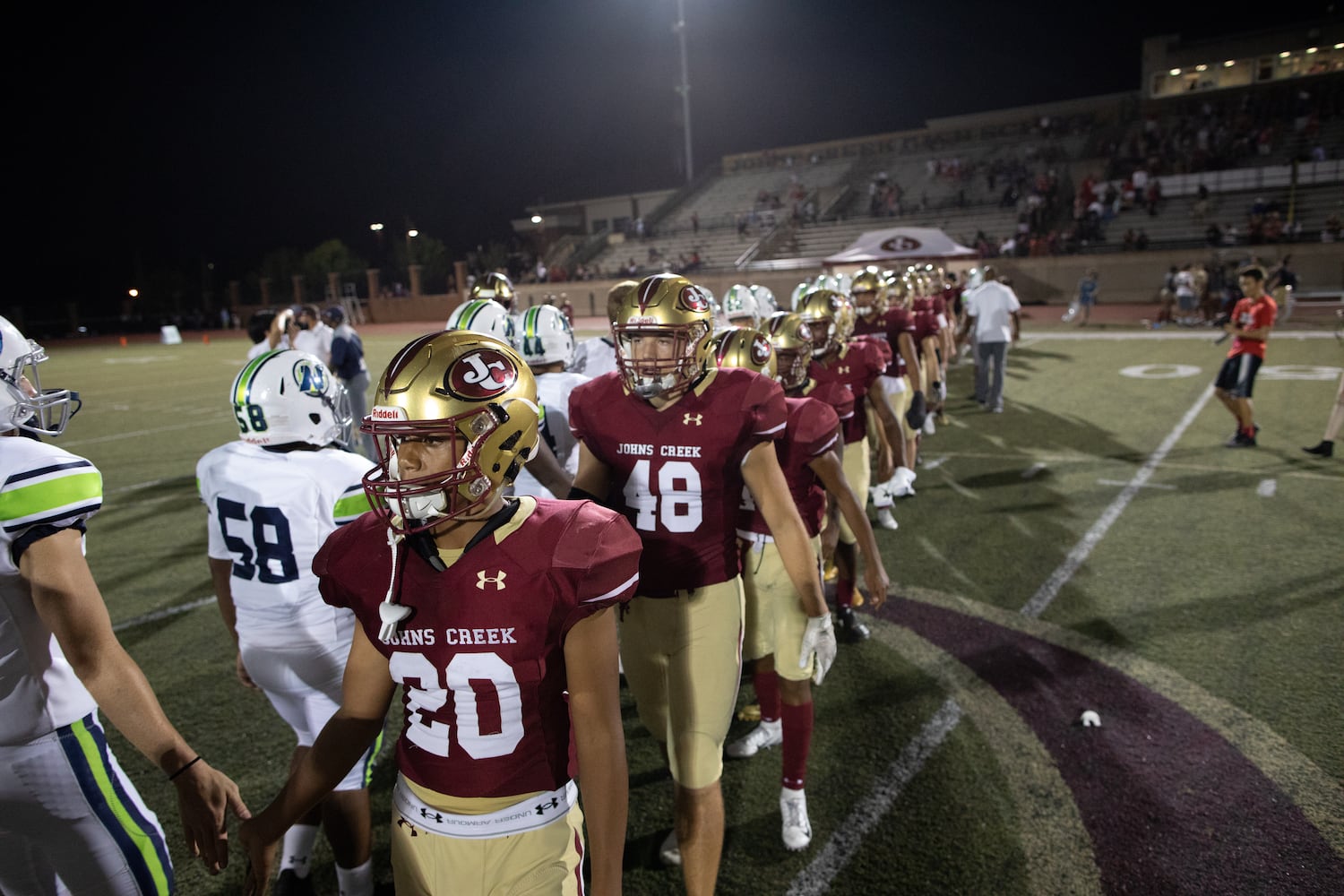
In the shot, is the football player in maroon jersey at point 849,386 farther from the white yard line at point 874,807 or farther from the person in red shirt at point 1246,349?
the person in red shirt at point 1246,349

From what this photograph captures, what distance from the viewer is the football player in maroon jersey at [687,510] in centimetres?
293

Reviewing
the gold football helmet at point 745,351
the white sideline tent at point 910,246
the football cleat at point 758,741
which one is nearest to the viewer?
the football cleat at point 758,741

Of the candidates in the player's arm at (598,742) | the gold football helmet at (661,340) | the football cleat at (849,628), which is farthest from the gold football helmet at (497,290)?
the player's arm at (598,742)

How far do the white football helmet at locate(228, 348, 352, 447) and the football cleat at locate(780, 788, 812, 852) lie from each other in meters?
2.46

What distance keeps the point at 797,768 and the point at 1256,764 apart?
224cm

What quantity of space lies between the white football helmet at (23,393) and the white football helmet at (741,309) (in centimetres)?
560

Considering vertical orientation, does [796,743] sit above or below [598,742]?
below

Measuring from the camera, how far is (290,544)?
9.64 feet

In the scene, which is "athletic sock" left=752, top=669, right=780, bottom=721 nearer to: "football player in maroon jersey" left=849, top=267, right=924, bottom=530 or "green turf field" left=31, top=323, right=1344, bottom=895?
"green turf field" left=31, top=323, right=1344, bottom=895

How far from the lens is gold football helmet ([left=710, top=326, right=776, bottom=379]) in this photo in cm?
420

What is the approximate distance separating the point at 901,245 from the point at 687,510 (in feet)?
76.2

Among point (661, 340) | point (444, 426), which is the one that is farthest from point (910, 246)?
point (444, 426)

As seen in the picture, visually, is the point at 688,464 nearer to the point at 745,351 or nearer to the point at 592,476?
the point at 592,476

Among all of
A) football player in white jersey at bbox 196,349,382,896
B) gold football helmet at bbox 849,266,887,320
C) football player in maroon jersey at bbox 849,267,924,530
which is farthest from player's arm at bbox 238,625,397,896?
gold football helmet at bbox 849,266,887,320
